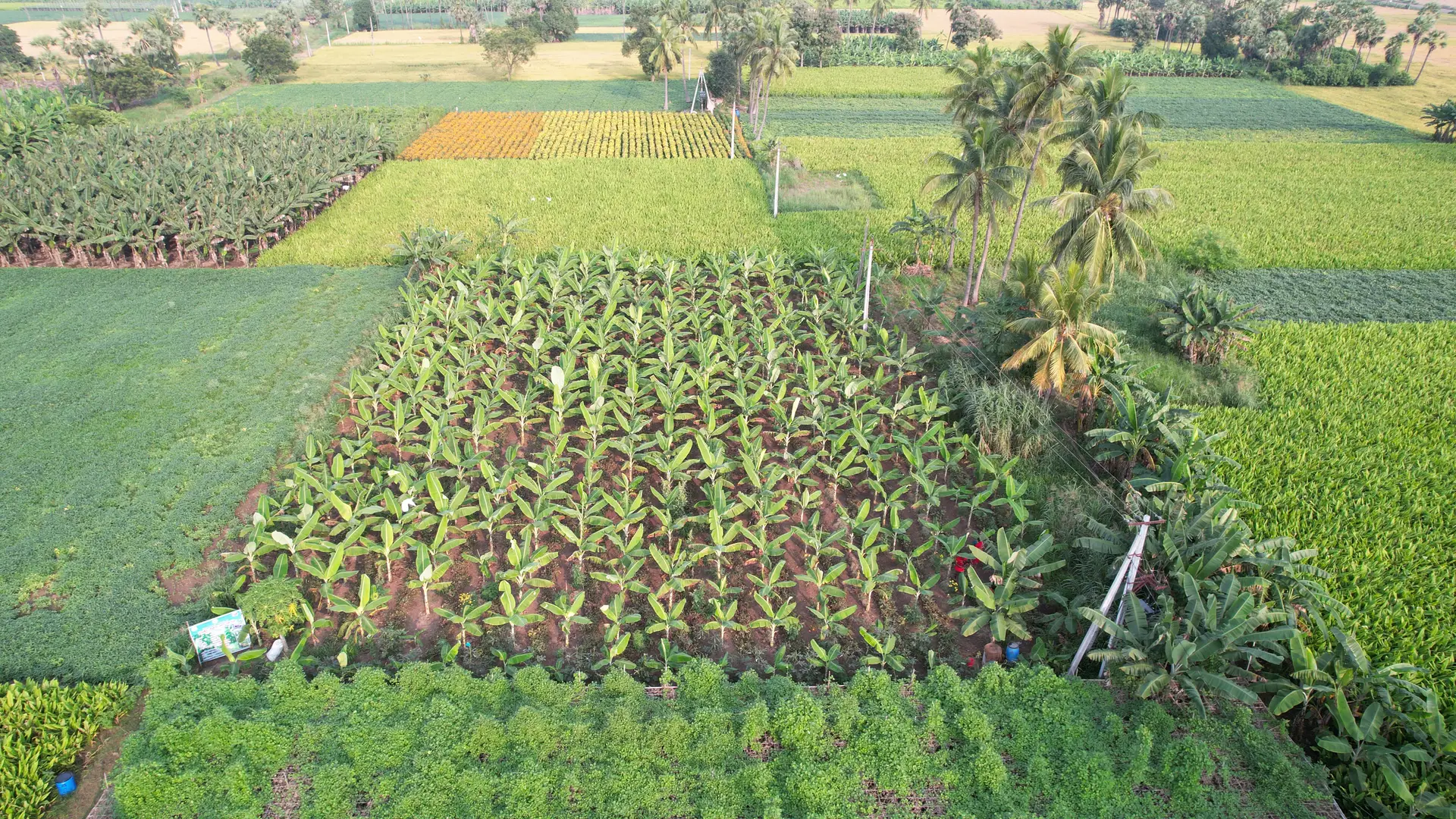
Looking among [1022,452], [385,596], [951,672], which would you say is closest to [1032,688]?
[951,672]

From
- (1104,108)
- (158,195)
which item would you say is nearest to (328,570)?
(1104,108)

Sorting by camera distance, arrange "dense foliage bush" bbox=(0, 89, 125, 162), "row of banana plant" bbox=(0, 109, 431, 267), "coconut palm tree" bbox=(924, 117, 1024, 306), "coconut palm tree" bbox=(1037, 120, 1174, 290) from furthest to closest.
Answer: "dense foliage bush" bbox=(0, 89, 125, 162), "row of banana plant" bbox=(0, 109, 431, 267), "coconut palm tree" bbox=(924, 117, 1024, 306), "coconut palm tree" bbox=(1037, 120, 1174, 290)

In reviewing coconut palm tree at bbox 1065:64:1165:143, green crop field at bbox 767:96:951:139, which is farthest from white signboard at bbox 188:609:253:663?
green crop field at bbox 767:96:951:139

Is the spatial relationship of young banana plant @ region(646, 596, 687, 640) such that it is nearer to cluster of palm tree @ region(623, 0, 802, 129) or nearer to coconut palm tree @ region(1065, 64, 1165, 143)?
coconut palm tree @ region(1065, 64, 1165, 143)

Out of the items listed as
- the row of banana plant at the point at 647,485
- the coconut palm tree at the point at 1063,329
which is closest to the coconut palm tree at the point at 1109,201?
the coconut palm tree at the point at 1063,329

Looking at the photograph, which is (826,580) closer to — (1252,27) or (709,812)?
(709,812)

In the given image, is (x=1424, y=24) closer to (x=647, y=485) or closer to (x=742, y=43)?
(x=742, y=43)
